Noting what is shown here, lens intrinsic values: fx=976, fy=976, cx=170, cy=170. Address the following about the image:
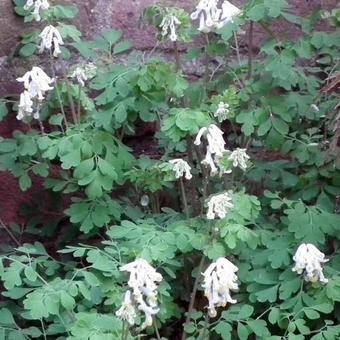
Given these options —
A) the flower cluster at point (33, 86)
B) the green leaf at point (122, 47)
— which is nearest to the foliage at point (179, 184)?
the green leaf at point (122, 47)

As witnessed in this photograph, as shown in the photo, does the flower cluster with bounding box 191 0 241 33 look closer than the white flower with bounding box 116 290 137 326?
No

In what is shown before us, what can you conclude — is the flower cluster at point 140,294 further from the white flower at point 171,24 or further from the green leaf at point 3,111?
the green leaf at point 3,111

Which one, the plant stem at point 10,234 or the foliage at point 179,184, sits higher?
the foliage at point 179,184

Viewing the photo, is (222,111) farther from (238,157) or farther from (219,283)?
(219,283)

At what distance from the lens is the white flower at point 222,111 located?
8.61 ft

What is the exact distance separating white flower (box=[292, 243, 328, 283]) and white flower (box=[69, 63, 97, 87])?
81 cm

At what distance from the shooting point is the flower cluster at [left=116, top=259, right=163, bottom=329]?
2.01 m

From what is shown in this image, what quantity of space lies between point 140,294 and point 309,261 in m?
0.55

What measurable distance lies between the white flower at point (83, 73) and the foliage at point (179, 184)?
0.11ft

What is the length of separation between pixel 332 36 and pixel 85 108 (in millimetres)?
748

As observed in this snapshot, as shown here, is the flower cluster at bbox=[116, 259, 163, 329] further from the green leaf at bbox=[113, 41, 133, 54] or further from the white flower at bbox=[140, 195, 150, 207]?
the green leaf at bbox=[113, 41, 133, 54]

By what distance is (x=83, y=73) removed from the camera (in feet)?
9.12

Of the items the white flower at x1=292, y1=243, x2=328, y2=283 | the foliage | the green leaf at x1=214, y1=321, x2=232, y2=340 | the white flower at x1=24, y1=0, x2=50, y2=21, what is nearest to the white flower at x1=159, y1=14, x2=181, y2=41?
the foliage

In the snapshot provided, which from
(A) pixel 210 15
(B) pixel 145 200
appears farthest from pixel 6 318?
(A) pixel 210 15
